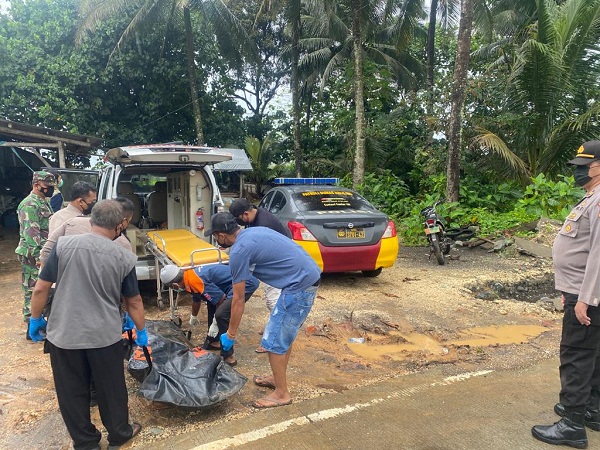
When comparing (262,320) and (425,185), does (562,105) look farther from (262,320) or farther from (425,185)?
(262,320)

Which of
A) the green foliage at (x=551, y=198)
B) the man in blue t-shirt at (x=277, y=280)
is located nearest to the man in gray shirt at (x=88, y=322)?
the man in blue t-shirt at (x=277, y=280)

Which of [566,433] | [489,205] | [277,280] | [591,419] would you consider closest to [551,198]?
[489,205]

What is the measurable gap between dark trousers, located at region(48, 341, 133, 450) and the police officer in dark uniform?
2.64m

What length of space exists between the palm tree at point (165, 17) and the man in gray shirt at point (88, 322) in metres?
12.3

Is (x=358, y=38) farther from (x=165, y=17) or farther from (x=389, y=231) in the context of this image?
(x=165, y=17)

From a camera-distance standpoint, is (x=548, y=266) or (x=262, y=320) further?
(x=548, y=266)

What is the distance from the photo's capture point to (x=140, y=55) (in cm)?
1556

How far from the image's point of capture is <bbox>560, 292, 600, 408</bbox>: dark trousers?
2727 millimetres

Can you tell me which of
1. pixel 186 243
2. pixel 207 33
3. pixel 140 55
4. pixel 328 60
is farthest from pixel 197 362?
pixel 328 60

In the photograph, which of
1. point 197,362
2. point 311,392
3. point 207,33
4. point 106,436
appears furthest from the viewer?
point 207,33

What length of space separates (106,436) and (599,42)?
39.8 feet

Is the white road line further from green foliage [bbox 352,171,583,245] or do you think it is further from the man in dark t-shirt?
green foliage [bbox 352,171,583,245]

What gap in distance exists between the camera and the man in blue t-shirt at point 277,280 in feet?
10.1

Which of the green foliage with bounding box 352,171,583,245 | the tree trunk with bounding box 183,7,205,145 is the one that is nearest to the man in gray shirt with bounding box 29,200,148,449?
the green foliage with bounding box 352,171,583,245
